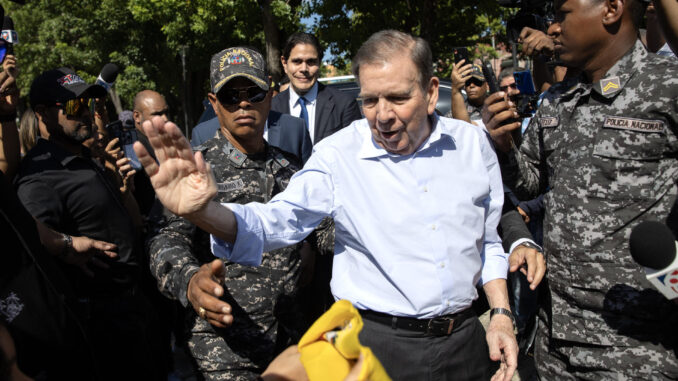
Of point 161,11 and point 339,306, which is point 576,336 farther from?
point 161,11

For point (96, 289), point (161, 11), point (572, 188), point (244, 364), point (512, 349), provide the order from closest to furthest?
point (512, 349), point (572, 188), point (244, 364), point (96, 289), point (161, 11)

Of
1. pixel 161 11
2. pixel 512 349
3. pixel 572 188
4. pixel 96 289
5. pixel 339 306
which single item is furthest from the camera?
pixel 161 11

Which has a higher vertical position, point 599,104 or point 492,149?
point 599,104

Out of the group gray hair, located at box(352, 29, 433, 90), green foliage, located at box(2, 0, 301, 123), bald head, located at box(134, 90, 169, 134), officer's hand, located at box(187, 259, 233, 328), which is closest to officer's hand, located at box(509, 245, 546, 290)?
gray hair, located at box(352, 29, 433, 90)

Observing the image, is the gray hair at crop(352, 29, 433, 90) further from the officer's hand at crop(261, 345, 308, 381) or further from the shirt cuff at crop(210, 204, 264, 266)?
the officer's hand at crop(261, 345, 308, 381)

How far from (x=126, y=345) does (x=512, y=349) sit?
246 centimetres

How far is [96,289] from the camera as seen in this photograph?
3.47 meters

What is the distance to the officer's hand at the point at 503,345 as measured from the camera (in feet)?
7.52

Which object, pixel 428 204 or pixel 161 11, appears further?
pixel 161 11

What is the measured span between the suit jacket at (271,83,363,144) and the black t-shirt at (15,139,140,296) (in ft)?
6.12

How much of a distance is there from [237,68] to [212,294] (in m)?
1.40

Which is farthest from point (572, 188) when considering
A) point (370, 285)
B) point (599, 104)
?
point (370, 285)

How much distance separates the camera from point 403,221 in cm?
230

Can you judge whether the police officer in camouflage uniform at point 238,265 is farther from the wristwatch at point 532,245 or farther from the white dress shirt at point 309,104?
the white dress shirt at point 309,104
